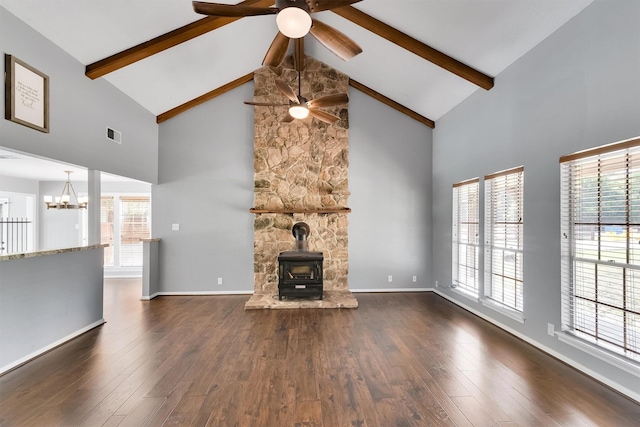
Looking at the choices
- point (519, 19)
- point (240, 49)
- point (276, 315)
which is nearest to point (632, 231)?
point (519, 19)

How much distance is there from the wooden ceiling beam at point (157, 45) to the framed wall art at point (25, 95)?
2.43 ft

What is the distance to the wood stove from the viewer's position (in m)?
4.97

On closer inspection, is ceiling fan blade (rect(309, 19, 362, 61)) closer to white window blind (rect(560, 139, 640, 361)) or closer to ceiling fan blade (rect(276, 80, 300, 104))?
ceiling fan blade (rect(276, 80, 300, 104))

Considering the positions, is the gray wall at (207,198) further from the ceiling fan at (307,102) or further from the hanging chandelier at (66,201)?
the ceiling fan at (307,102)

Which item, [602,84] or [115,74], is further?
[115,74]

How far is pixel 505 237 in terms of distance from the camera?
3.92 m

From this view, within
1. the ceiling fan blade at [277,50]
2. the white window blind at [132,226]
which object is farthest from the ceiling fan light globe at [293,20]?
the white window blind at [132,226]

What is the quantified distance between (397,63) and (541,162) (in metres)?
2.59

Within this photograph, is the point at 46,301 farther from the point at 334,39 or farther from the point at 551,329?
the point at 551,329

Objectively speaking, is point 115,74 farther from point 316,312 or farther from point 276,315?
point 316,312

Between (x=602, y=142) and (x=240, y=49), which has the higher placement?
(x=240, y=49)

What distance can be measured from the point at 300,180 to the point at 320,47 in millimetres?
2376

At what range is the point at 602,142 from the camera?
8.51 ft

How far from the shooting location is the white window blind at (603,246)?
2.41 metres
